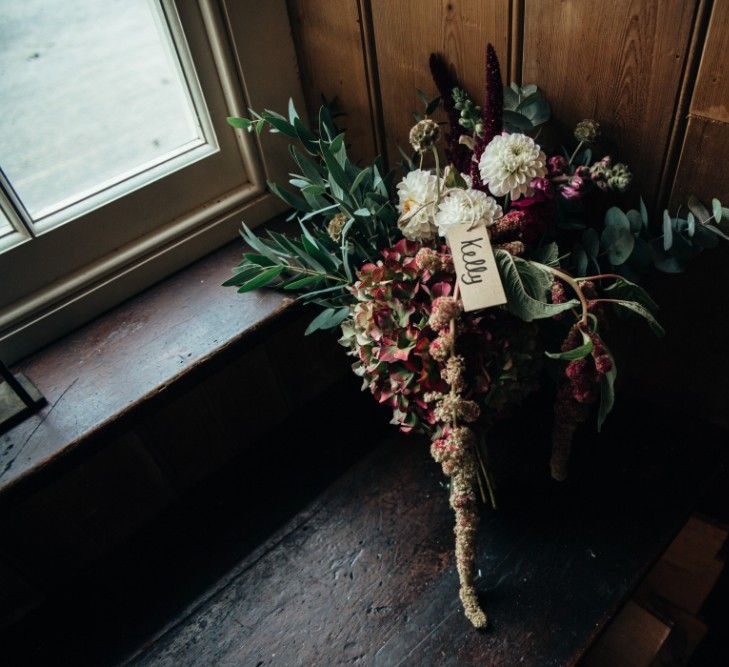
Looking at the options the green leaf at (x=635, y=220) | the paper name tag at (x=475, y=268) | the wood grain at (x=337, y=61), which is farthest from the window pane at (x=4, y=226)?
the green leaf at (x=635, y=220)

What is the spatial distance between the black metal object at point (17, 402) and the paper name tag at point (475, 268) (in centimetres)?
62

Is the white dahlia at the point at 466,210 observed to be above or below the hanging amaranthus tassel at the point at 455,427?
above

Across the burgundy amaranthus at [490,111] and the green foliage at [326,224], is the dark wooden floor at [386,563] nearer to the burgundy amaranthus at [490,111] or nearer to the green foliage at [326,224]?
the green foliage at [326,224]

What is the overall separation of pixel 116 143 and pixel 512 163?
62cm

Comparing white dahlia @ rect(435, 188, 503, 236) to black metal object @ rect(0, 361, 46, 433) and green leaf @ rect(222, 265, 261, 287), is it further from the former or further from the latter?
black metal object @ rect(0, 361, 46, 433)

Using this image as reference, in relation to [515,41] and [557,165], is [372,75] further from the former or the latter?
[557,165]

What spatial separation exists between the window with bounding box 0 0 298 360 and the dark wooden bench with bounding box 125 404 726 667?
1.55 ft

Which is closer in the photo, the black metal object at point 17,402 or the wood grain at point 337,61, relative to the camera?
the black metal object at point 17,402

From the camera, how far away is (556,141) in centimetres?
88

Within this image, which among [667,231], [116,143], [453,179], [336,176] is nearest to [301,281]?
[336,176]

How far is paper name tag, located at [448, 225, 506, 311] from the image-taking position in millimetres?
683

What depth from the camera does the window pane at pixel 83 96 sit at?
865 mm

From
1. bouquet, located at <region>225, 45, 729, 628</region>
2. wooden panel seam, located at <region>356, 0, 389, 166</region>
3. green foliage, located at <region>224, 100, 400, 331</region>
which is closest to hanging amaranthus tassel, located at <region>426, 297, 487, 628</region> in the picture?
bouquet, located at <region>225, 45, 729, 628</region>

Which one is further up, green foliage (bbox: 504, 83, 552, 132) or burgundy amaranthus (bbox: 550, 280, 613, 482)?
green foliage (bbox: 504, 83, 552, 132)
